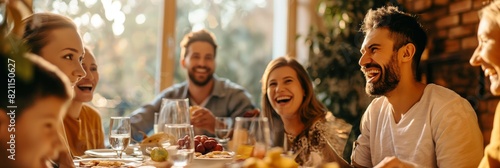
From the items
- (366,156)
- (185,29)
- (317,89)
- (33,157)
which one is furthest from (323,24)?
(33,157)

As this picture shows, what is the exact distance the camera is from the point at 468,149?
1700 millimetres

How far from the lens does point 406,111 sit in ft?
6.27

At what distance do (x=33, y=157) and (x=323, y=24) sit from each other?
13.3ft

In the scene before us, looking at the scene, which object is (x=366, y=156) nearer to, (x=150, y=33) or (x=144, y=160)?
(x=144, y=160)

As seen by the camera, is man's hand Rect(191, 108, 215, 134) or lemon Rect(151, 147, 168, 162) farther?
man's hand Rect(191, 108, 215, 134)

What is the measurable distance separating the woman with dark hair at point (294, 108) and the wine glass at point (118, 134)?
2.29 ft

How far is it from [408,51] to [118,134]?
1.08 metres

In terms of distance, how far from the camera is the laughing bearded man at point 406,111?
67.9 inches

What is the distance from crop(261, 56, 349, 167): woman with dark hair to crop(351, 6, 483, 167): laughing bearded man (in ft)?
0.79

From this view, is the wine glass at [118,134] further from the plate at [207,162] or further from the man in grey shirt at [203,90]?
the man in grey shirt at [203,90]

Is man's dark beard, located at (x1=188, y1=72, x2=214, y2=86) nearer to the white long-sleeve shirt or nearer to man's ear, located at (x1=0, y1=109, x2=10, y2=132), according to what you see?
the white long-sleeve shirt

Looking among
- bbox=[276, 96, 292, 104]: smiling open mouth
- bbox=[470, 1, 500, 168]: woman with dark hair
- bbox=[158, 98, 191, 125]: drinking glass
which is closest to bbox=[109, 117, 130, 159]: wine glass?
bbox=[158, 98, 191, 125]: drinking glass

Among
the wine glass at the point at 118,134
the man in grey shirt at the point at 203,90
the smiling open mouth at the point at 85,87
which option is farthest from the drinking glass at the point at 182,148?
the man in grey shirt at the point at 203,90

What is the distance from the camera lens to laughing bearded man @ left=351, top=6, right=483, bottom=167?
1725 mm
